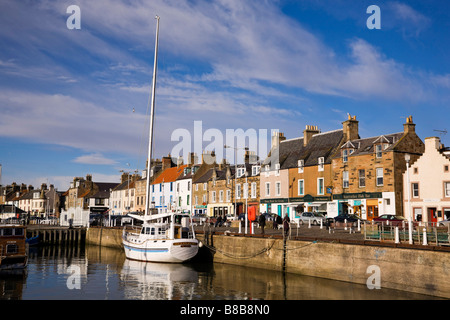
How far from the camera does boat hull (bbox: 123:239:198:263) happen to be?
1203 inches

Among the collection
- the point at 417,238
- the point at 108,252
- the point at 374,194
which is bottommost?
the point at 108,252

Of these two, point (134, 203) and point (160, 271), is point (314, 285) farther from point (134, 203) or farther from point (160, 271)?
point (134, 203)

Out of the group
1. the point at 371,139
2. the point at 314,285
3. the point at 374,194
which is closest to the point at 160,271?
the point at 314,285

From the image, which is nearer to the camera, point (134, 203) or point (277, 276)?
point (277, 276)

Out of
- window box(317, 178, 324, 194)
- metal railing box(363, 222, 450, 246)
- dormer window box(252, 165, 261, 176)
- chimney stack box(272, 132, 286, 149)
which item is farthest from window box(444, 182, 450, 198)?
dormer window box(252, 165, 261, 176)

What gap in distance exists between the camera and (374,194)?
141 ft

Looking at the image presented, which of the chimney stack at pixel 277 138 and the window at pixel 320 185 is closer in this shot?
the window at pixel 320 185

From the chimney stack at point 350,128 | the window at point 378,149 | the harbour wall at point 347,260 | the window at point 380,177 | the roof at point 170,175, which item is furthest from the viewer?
the roof at point 170,175

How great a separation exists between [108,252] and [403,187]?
30979 millimetres

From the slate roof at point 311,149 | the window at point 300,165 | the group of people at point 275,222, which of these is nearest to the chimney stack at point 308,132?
the slate roof at point 311,149

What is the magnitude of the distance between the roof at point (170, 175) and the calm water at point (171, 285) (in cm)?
4582

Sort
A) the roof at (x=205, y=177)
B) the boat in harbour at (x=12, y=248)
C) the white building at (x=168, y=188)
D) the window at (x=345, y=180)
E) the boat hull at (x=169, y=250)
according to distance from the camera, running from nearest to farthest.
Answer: the boat in harbour at (x=12, y=248) < the boat hull at (x=169, y=250) < the window at (x=345, y=180) < the roof at (x=205, y=177) < the white building at (x=168, y=188)

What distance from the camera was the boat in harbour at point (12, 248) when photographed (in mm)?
26888

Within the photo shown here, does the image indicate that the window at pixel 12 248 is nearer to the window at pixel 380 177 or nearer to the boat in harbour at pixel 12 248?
the boat in harbour at pixel 12 248
